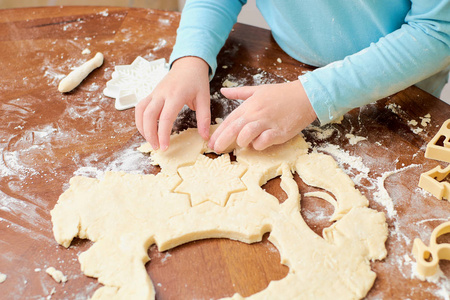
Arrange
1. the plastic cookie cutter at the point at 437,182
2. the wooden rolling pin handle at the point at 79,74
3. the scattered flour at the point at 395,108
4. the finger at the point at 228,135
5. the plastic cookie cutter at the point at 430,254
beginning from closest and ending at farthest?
the plastic cookie cutter at the point at 430,254 → the plastic cookie cutter at the point at 437,182 → the finger at the point at 228,135 → the scattered flour at the point at 395,108 → the wooden rolling pin handle at the point at 79,74

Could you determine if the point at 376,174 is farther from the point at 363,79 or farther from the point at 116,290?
the point at 116,290

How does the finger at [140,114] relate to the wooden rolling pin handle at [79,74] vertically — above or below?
above

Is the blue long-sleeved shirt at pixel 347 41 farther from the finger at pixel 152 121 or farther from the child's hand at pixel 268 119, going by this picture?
the finger at pixel 152 121

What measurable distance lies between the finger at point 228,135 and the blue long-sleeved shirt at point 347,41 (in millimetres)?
180

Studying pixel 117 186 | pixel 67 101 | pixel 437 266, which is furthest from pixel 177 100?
pixel 437 266

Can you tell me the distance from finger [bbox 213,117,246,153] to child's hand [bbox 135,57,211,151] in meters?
0.05

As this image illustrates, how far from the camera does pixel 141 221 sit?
2.72 ft

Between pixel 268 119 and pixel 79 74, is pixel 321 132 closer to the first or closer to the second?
pixel 268 119

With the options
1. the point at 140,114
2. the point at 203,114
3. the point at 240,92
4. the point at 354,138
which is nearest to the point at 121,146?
the point at 140,114

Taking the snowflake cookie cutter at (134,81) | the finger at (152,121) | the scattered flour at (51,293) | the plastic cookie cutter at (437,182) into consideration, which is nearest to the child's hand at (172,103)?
the finger at (152,121)

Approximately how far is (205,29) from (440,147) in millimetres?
696

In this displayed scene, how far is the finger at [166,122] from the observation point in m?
0.97

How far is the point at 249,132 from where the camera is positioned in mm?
936

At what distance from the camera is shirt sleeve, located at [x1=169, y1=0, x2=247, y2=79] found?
1163mm
